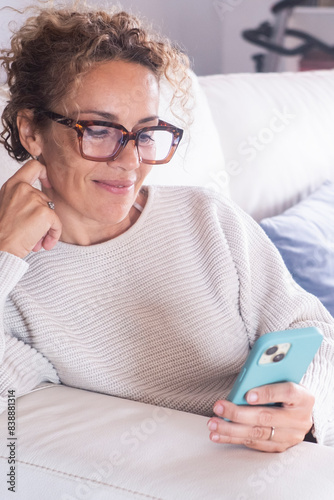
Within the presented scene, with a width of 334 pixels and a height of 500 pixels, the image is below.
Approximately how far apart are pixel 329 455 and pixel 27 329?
1.92 ft

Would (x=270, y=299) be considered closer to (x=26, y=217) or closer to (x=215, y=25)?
(x=26, y=217)

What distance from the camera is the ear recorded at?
118 centimetres

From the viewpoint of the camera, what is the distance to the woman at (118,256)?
112cm

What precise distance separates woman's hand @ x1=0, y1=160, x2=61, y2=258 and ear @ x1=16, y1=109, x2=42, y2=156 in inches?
1.1

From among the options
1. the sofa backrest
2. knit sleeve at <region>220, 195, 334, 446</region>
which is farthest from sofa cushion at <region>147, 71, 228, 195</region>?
knit sleeve at <region>220, 195, 334, 446</region>

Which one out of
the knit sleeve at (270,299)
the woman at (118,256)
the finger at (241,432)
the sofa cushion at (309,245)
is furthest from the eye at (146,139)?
the sofa cushion at (309,245)

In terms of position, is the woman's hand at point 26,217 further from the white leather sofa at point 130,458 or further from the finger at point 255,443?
the finger at point 255,443

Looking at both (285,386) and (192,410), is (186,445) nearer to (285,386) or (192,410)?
(285,386)

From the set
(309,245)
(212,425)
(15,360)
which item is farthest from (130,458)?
(309,245)

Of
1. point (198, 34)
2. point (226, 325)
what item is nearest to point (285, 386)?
point (226, 325)

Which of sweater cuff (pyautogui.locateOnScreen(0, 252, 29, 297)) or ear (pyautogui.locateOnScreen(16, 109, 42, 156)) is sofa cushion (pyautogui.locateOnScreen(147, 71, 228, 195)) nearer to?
ear (pyautogui.locateOnScreen(16, 109, 42, 156))

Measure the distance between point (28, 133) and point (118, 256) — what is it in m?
0.28

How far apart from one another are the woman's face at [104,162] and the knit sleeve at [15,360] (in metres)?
0.16

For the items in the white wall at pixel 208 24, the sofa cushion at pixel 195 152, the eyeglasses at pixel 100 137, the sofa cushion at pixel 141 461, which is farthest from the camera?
the white wall at pixel 208 24
